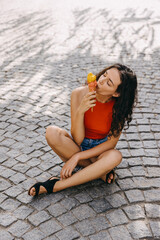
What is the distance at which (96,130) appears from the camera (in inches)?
124

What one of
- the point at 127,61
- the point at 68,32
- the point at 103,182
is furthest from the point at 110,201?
the point at 68,32

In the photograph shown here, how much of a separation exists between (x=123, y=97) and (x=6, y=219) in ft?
5.65

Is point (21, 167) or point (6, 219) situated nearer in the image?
point (6, 219)

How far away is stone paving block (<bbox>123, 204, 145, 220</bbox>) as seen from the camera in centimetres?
269

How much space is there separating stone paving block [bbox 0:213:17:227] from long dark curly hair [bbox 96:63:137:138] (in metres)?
1.37

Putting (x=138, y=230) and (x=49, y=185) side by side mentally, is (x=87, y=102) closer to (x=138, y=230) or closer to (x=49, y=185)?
(x=49, y=185)

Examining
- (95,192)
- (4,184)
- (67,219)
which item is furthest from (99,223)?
(4,184)

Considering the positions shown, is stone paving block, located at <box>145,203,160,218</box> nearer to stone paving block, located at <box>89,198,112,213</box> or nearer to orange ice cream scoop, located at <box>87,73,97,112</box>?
stone paving block, located at <box>89,198,112,213</box>

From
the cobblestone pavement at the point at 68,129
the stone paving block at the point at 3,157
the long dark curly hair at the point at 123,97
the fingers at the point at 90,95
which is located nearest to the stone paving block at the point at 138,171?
the cobblestone pavement at the point at 68,129

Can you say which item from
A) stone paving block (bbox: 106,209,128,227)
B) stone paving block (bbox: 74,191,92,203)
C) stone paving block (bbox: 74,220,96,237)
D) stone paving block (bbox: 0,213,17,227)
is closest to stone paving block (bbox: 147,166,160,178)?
stone paving block (bbox: 106,209,128,227)

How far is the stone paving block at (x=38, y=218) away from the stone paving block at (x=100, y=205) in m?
0.48

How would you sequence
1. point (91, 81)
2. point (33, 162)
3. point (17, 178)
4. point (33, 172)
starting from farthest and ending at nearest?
point (33, 162) → point (33, 172) → point (17, 178) → point (91, 81)

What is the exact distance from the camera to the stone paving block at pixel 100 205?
109 inches

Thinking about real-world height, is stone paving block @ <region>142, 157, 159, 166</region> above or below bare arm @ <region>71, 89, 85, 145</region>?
below
